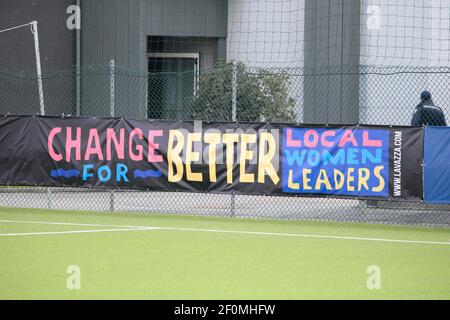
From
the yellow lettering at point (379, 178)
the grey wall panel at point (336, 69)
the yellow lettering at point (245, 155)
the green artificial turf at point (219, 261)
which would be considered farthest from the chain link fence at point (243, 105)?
the green artificial turf at point (219, 261)

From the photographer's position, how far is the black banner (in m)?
14.1

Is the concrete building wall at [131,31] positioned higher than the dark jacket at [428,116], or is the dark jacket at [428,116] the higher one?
the concrete building wall at [131,31]

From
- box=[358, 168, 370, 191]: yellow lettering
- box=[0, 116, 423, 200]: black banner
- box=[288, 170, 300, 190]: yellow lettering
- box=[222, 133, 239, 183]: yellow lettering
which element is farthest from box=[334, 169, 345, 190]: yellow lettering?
box=[222, 133, 239, 183]: yellow lettering

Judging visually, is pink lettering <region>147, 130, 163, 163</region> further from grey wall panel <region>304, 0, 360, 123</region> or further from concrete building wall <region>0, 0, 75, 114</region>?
concrete building wall <region>0, 0, 75, 114</region>

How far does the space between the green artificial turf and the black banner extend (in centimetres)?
77

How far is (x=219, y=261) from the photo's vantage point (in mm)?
9656

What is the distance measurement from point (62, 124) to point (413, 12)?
43.3ft

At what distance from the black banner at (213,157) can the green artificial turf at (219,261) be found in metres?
0.77

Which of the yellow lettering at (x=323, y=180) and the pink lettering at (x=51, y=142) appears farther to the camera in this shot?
the pink lettering at (x=51, y=142)

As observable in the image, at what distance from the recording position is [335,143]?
564 inches

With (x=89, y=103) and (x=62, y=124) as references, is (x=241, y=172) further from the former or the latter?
(x=89, y=103)

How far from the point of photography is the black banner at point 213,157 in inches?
555

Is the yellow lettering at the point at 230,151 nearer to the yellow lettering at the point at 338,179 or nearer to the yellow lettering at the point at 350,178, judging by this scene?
the yellow lettering at the point at 338,179
